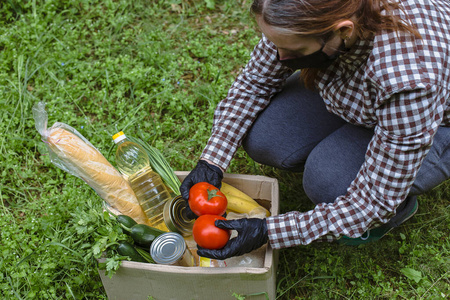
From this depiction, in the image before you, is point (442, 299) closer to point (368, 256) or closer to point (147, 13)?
point (368, 256)

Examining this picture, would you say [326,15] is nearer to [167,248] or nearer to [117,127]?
[167,248]

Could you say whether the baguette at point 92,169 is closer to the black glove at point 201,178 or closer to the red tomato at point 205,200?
the black glove at point 201,178

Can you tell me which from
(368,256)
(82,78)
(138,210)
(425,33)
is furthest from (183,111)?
(425,33)

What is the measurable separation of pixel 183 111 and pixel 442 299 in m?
1.96

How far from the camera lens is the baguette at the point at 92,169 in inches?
82.1

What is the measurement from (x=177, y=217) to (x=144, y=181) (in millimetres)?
355

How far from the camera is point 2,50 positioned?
3.64 metres

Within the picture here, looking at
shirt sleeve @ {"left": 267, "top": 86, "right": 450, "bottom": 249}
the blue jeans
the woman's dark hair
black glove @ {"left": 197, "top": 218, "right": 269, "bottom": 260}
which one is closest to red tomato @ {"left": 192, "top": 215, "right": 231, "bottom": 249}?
black glove @ {"left": 197, "top": 218, "right": 269, "bottom": 260}

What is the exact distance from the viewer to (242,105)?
2.29 m

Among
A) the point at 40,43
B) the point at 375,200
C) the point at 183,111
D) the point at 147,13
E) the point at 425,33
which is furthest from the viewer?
the point at 147,13

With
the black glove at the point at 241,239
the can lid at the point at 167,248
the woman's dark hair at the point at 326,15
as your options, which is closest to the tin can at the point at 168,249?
the can lid at the point at 167,248

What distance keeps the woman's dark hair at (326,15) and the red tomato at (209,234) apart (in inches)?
33.0

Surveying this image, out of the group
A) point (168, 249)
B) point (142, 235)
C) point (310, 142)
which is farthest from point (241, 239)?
point (310, 142)

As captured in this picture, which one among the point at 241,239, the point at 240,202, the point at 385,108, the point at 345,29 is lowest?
the point at 240,202
